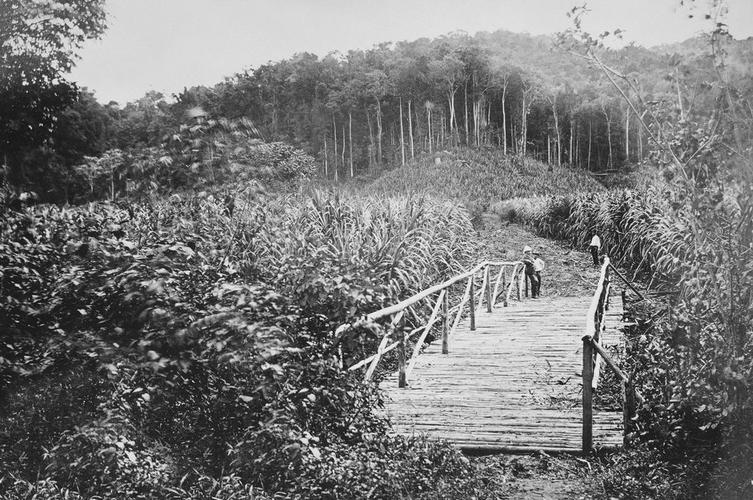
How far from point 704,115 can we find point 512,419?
2.46m

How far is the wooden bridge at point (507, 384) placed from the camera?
4.16m

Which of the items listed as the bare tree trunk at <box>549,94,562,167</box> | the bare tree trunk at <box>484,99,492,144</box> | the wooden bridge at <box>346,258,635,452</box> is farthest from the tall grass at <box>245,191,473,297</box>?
the bare tree trunk at <box>484,99,492,144</box>

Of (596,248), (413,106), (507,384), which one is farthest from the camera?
(413,106)

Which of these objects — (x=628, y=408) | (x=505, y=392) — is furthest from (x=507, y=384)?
(x=628, y=408)

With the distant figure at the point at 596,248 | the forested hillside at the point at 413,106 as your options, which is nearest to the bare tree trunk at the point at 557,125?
the forested hillside at the point at 413,106

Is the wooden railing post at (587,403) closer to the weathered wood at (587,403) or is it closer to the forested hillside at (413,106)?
the weathered wood at (587,403)

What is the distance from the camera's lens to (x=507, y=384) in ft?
17.8

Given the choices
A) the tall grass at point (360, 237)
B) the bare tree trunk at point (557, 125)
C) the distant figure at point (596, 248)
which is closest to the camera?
the tall grass at point (360, 237)

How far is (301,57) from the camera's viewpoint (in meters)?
18.3

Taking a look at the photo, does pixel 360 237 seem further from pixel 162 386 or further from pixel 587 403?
pixel 162 386

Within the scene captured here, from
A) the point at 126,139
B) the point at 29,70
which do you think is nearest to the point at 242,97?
the point at 126,139

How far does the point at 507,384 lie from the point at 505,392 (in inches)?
8.5

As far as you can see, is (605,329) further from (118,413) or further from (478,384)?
(118,413)

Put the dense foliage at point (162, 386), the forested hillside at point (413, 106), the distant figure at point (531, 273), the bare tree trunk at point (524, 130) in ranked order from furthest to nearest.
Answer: the bare tree trunk at point (524, 130) < the distant figure at point (531, 273) < the forested hillside at point (413, 106) < the dense foliage at point (162, 386)
